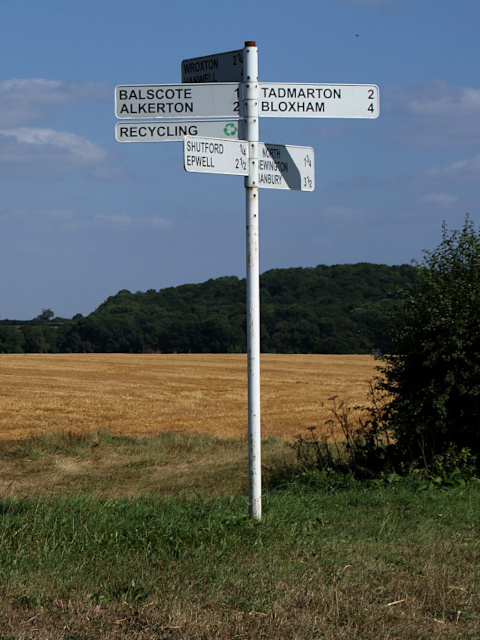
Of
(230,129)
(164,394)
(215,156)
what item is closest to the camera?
(215,156)

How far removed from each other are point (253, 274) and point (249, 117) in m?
1.19

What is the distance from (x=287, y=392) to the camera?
27.7 meters

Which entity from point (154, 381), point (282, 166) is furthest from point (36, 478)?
point (154, 381)

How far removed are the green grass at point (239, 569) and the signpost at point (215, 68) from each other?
3.37 m

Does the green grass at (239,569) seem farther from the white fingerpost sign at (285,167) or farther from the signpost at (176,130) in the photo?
the signpost at (176,130)

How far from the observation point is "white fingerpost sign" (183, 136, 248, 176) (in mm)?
5258

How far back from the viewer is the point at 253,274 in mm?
5523

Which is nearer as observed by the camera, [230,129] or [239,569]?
[239,569]

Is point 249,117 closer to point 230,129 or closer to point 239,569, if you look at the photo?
point 230,129

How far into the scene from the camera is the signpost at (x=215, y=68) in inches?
223

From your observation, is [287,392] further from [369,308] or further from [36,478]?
[369,308]

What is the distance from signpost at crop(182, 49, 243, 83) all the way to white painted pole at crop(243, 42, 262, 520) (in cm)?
11

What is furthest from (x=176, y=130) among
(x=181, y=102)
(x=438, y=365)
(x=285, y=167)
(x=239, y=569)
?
(x=438, y=365)

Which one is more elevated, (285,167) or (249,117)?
(249,117)
